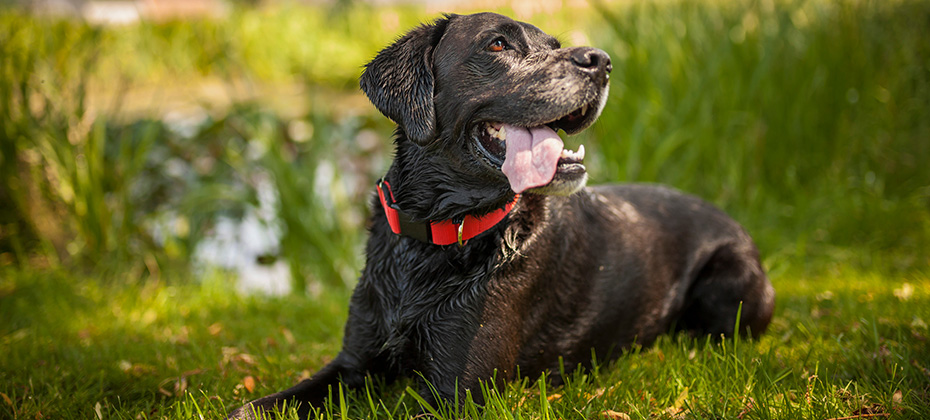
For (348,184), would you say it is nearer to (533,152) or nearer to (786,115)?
(786,115)

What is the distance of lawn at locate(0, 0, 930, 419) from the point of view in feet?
11.1

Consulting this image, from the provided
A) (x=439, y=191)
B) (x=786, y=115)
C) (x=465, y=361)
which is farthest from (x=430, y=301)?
(x=786, y=115)

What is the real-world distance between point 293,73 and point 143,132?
558 centimetres

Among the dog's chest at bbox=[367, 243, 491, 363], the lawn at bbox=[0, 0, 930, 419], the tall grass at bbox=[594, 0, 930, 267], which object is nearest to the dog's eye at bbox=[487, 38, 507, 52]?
the dog's chest at bbox=[367, 243, 491, 363]

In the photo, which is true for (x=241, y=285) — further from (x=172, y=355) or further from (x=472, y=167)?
→ (x=472, y=167)

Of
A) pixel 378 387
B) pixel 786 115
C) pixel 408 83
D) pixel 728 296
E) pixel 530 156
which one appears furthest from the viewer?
pixel 786 115

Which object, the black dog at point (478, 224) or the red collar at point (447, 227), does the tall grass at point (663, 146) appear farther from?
the red collar at point (447, 227)

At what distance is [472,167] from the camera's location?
2408mm

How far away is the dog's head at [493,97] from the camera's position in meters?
2.29

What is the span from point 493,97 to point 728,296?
5.48ft

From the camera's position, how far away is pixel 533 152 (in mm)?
2285

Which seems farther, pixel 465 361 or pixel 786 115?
pixel 786 115

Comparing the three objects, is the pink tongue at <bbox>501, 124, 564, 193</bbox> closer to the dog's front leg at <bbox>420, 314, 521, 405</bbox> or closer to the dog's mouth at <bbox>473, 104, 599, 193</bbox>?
the dog's mouth at <bbox>473, 104, 599, 193</bbox>

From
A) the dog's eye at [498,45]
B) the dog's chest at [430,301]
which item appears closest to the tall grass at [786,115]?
the dog's eye at [498,45]
